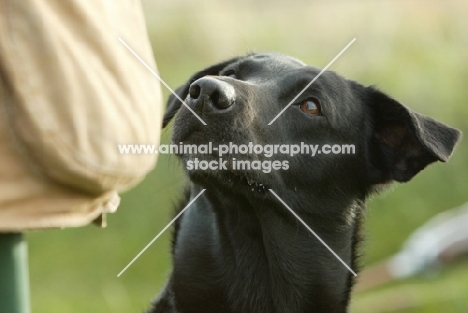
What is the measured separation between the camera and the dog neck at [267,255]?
3.59 meters

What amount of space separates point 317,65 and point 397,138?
4540mm

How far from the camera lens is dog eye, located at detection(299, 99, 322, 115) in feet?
11.9


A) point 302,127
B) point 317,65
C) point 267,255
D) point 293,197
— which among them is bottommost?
point 317,65

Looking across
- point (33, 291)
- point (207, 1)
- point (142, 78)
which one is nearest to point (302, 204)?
point (142, 78)

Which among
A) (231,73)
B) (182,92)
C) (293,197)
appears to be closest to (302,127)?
(293,197)

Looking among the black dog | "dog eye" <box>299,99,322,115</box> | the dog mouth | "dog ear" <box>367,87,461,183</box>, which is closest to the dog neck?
the black dog

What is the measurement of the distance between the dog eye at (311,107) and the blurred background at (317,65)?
3.35 m

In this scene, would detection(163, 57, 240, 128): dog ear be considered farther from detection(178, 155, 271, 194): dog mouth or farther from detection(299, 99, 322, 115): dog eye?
detection(178, 155, 271, 194): dog mouth

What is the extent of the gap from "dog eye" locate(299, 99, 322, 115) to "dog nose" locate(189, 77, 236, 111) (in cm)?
64

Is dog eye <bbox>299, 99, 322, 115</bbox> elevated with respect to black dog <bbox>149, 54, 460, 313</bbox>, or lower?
elevated

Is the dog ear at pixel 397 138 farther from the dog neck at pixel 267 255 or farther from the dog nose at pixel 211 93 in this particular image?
the dog nose at pixel 211 93

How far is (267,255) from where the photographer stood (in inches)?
144

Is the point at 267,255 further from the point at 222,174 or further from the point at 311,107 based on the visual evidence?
the point at 311,107

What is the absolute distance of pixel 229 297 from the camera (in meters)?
3.59
